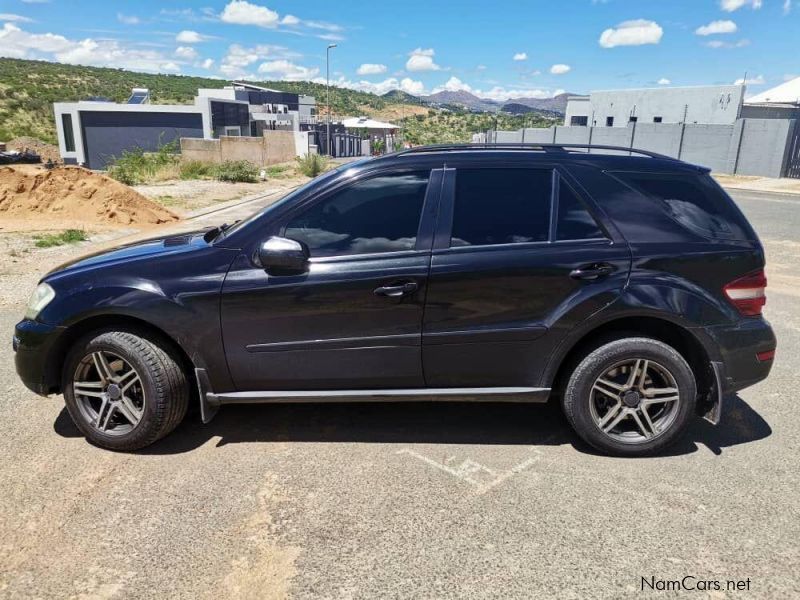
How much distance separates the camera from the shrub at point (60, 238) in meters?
11.0

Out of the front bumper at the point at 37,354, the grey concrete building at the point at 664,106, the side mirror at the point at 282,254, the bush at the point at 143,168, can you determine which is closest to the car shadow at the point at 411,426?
the front bumper at the point at 37,354

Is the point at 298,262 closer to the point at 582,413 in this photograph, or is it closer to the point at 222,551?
the point at 222,551

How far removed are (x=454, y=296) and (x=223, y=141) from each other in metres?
41.5

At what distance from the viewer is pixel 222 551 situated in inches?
108

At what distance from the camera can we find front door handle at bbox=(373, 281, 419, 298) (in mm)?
3379

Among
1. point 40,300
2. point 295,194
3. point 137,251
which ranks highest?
point 295,194

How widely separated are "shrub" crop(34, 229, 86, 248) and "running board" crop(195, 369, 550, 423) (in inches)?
362

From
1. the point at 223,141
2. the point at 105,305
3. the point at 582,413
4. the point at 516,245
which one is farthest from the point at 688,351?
the point at 223,141

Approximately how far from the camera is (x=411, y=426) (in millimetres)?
Answer: 4004

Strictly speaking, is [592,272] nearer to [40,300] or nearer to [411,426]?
[411,426]

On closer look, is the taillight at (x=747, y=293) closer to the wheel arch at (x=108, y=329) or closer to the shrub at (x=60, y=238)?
the wheel arch at (x=108, y=329)

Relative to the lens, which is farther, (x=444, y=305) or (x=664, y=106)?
(x=664, y=106)

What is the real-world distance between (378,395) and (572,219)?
1542 millimetres

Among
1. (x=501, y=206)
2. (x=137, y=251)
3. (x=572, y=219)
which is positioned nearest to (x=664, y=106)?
(x=572, y=219)
